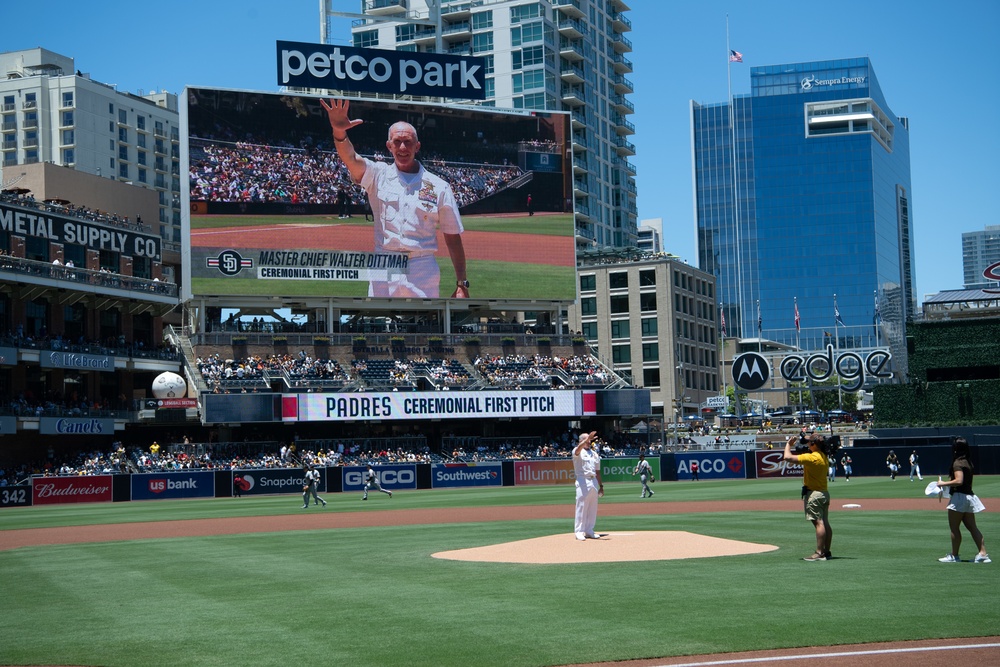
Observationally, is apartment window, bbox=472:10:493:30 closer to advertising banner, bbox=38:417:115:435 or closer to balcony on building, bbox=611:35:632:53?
balcony on building, bbox=611:35:632:53

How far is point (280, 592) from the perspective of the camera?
16953mm

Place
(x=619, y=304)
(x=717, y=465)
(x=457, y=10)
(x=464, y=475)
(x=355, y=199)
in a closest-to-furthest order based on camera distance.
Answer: (x=464, y=475), (x=717, y=465), (x=355, y=199), (x=619, y=304), (x=457, y=10)

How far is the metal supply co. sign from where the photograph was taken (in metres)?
74.6

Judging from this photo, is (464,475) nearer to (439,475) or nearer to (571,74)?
(439,475)

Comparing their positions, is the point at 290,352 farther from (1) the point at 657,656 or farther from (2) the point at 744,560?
(1) the point at 657,656

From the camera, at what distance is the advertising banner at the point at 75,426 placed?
6331cm

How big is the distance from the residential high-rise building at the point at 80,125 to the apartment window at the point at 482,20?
33.9 metres

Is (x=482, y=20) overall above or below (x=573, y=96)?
above

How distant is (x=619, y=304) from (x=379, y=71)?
41.6 metres

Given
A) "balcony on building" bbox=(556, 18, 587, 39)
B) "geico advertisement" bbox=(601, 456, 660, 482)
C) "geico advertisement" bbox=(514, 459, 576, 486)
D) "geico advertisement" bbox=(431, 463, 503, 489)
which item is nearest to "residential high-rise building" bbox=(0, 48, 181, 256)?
"balcony on building" bbox=(556, 18, 587, 39)

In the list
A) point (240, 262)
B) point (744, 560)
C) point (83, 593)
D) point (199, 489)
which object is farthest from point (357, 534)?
point (240, 262)

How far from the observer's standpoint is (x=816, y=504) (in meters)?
17.0

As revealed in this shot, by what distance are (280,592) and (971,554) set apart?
37.9ft

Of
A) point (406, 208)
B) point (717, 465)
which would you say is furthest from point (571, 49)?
point (717, 465)
